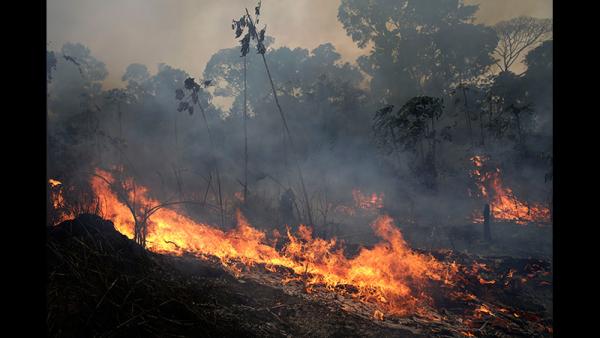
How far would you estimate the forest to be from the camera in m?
7.79

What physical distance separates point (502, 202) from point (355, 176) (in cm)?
794

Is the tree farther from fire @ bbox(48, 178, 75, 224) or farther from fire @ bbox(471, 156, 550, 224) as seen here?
fire @ bbox(48, 178, 75, 224)

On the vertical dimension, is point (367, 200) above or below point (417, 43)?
below

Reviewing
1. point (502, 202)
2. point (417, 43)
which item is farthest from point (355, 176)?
point (417, 43)

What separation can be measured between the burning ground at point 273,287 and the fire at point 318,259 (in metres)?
0.03

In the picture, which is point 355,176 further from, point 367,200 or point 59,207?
point 59,207

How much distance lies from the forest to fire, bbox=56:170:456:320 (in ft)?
0.20

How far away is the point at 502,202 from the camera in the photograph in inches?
675

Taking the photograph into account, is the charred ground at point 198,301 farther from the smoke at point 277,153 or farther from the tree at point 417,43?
the tree at point 417,43

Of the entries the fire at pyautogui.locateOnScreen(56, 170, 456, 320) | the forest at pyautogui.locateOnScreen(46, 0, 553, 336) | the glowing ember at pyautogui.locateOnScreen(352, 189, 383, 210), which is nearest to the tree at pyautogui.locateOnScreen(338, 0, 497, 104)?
the forest at pyautogui.locateOnScreen(46, 0, 553, 336)

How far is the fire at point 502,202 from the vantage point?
15656 mm

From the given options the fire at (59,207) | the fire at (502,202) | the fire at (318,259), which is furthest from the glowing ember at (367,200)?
the fire at (59,207)
